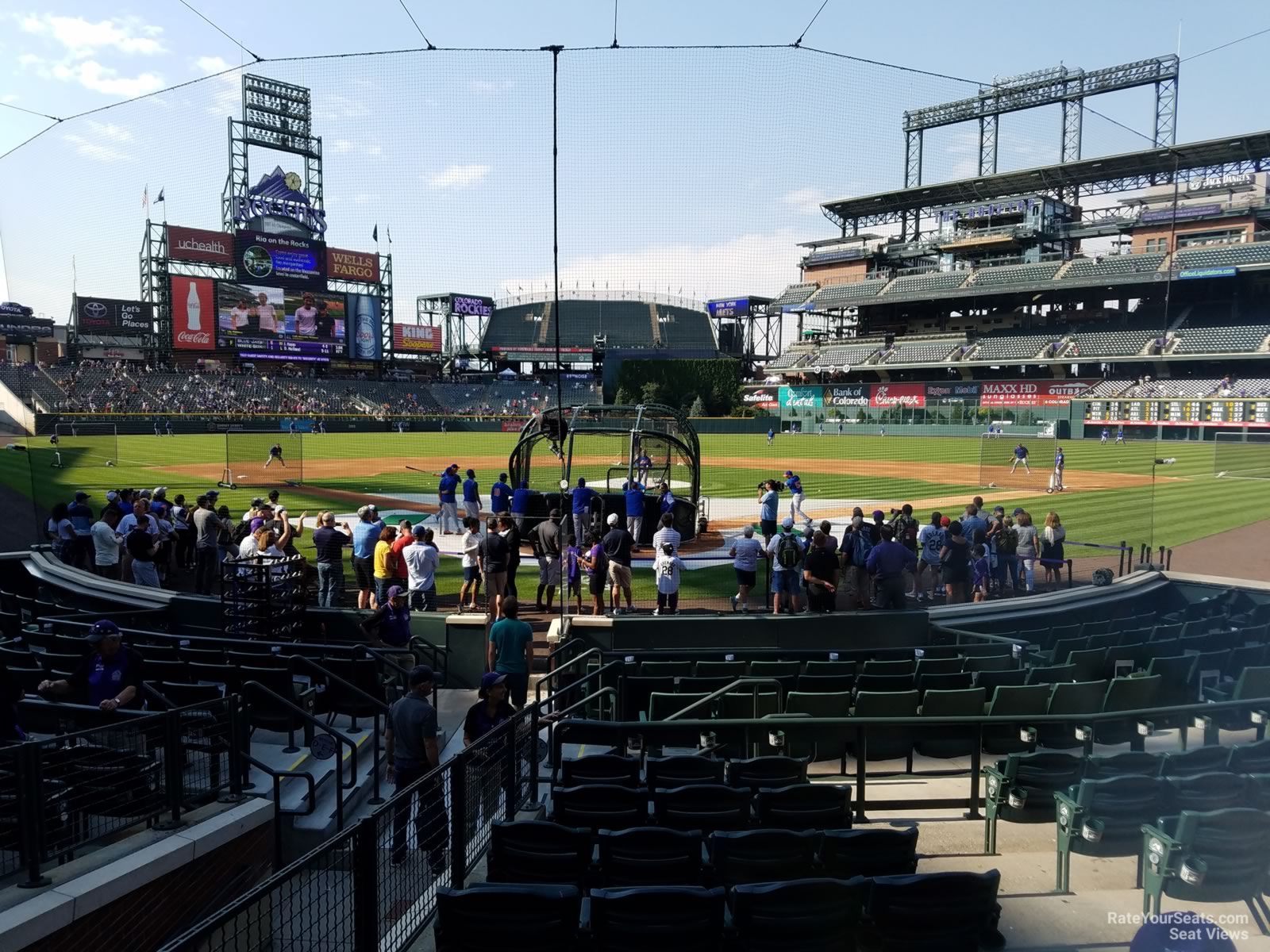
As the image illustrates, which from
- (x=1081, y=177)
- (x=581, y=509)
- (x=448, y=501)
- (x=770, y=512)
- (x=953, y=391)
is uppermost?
(x=1081, y=177)

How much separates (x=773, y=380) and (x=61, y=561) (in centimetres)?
7002

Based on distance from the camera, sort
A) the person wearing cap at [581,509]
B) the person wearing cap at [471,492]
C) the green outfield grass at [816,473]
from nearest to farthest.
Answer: the person wearing cap at [581,509] → the person wearing cap at [471,492] → the green outfield grass at [816,473]

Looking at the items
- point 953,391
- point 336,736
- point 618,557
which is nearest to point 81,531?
point 618,557

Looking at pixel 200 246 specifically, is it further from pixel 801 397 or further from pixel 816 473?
pixel 816 473

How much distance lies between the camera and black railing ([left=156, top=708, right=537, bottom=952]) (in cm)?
346

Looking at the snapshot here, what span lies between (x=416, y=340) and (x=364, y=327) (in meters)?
23.0

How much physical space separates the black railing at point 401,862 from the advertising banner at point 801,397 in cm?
6138

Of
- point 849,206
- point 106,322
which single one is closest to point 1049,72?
point 849,206

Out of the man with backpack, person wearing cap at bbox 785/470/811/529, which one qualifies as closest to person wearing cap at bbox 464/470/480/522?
person wearing cap at bbox 785/470/811/529

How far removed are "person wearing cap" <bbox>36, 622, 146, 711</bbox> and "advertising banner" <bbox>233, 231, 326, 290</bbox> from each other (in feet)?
194

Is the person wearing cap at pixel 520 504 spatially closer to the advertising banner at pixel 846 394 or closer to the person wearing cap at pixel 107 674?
the person wearing cap at pixel 107 674

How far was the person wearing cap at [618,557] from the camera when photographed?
455 inches

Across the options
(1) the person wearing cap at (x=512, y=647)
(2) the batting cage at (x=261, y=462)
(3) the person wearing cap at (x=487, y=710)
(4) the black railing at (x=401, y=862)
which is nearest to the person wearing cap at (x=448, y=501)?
(2) the batting cage at (x=261, y=462)

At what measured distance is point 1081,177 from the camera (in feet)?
196
